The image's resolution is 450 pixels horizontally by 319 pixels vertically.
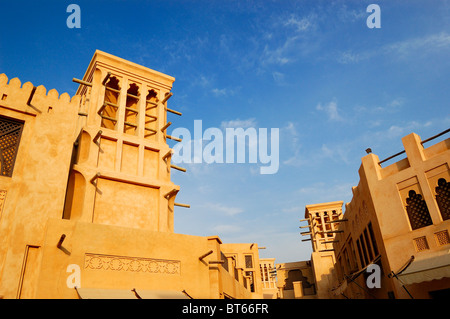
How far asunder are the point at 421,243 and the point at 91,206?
11.5 meters

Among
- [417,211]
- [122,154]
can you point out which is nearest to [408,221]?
[417,211]

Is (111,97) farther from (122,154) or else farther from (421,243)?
(421,243)

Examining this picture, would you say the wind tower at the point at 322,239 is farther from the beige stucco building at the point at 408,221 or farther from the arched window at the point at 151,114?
the arched window at the point at 151,114

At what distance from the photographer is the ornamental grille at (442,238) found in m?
11.1

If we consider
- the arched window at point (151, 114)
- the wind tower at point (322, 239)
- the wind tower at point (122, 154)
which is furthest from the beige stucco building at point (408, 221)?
the wind tower at point (322, 239)

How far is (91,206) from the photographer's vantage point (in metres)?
13.8

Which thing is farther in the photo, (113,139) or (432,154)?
(113,139)

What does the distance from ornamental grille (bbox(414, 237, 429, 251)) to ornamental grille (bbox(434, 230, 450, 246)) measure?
40 centimetres

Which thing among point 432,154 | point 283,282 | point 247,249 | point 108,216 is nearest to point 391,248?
point 432,154

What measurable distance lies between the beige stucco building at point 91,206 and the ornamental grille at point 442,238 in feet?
Answer: 23.2

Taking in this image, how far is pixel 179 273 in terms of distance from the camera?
40.7ft
